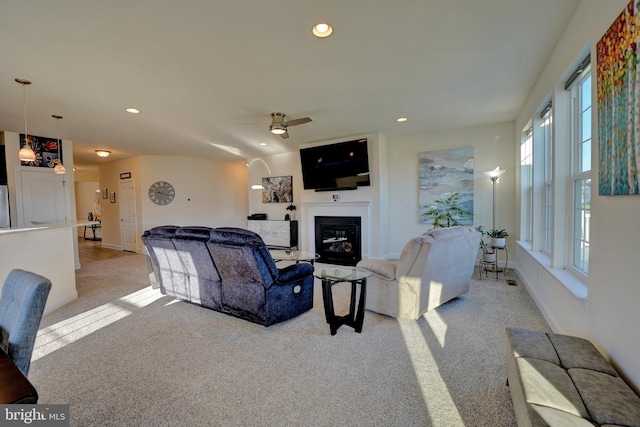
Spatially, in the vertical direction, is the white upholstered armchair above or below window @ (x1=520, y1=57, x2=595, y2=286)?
below

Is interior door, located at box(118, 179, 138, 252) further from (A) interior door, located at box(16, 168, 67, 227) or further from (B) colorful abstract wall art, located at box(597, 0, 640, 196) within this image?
(B) colorful abstract wall art, located at box(597, 0, 640, 196)

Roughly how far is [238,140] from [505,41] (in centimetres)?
490

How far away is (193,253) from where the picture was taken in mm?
3193

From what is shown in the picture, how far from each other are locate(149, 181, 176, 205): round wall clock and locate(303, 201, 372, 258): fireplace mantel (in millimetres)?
4019

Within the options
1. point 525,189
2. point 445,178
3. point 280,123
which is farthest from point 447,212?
point 280,123

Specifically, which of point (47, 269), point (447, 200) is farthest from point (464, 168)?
point (47, 269)

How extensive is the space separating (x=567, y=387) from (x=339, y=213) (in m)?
5.06

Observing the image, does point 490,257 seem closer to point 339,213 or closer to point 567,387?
point 339,213

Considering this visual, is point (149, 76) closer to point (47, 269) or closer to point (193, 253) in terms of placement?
point (193, 253)

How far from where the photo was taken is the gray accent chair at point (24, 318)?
120 cm

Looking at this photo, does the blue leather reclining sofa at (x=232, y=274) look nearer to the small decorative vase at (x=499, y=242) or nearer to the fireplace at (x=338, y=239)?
the fireplace at (x=338, y=239)

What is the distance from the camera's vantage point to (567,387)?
1275 millimetres

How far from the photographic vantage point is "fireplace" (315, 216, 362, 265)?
6.04m

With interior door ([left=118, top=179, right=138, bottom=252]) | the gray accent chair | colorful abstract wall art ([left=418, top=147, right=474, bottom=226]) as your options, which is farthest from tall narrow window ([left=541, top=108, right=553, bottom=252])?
interior door ([left=118, top=179, right=138, bottom=252])
